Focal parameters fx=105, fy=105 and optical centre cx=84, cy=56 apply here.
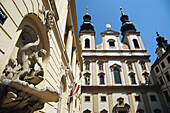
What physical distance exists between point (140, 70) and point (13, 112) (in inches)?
1052

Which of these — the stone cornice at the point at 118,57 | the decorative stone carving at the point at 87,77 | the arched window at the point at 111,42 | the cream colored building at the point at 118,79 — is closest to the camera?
the cream colored building at the point at 118,79

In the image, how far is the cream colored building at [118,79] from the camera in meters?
20.7

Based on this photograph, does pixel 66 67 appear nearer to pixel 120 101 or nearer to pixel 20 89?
pixel 20 89

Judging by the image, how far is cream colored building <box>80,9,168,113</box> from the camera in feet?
67.8

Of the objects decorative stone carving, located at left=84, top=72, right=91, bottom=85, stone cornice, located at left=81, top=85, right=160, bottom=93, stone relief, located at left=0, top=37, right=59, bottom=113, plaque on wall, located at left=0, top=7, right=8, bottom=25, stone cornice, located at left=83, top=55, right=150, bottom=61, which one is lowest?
stone relief, located at left=0, top=37, right=59, bottom=113

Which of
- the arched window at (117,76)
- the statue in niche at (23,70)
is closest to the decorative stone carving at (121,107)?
the arched window at (117,76)

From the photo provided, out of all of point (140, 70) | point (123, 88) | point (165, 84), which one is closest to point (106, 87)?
point (123, 88)

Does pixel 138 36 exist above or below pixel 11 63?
above

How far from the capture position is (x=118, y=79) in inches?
942

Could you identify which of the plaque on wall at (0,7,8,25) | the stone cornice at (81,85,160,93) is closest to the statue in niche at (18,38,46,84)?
the plaque on wall at (0,7,8,25)

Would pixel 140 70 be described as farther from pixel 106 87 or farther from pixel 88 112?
pixel 88 112

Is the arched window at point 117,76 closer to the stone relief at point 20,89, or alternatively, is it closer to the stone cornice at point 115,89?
the stone cornice at point 115,89

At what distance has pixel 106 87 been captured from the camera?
2219 centimetres

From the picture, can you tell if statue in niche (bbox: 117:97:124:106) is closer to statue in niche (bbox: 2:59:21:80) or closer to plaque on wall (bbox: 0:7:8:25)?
statue in niche (bbox: 2:59:21:80)
